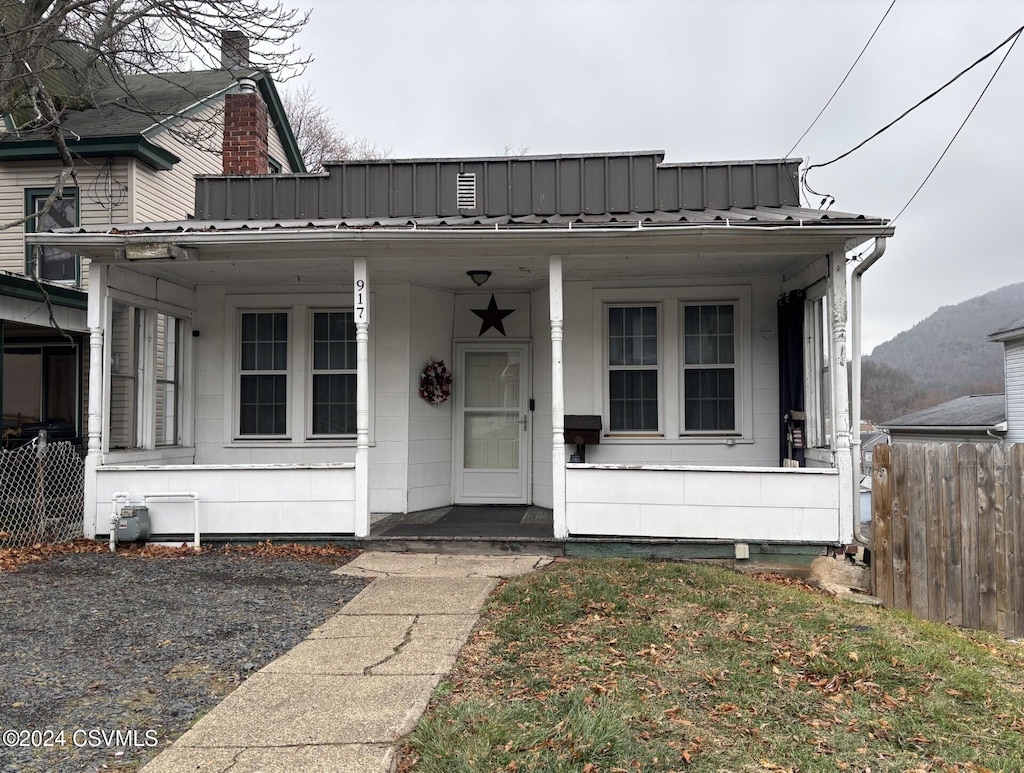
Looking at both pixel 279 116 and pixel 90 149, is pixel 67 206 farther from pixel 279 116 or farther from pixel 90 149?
pixel 279 116

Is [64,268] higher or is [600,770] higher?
[64,268]

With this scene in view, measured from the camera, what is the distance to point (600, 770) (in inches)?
119

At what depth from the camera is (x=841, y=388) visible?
23.0ft

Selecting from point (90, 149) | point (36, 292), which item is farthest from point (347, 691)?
point (90, 149)

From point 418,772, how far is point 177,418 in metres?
7.37

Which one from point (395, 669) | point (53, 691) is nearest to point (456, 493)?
point (395, 669)

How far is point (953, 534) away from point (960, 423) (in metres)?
23.3

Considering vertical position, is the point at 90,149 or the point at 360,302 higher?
the point at 90,149

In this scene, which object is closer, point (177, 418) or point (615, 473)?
point (615, 473)

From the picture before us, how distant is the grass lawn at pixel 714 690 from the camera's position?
3.20 metres

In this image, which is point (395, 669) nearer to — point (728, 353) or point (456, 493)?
point (456, 493)

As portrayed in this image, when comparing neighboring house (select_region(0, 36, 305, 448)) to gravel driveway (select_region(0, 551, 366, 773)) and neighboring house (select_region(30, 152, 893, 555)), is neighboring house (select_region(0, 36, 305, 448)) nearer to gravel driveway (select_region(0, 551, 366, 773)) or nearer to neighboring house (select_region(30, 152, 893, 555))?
neighboring house (select_region(30, 152, 893, 555))

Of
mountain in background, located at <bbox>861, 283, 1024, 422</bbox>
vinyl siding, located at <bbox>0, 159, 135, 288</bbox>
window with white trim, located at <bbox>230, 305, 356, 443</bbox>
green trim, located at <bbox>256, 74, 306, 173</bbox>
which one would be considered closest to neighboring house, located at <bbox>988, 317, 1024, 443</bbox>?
mountain in background, located at <bbox>861, 283, 1024, 422</bbox>

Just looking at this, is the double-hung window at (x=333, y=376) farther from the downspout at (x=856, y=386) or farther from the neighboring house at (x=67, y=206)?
the downspout at (x=856, y=386)
